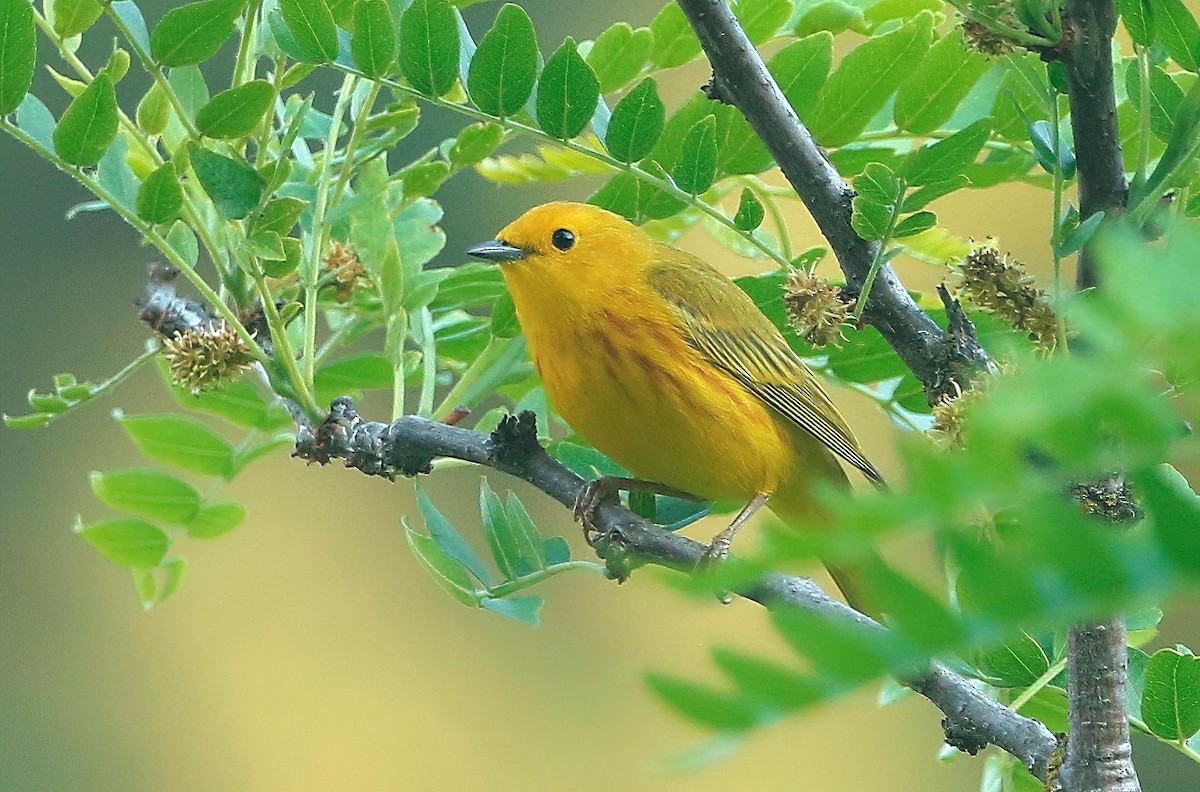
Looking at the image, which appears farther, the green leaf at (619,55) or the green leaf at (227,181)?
the green leaf at (619,55)

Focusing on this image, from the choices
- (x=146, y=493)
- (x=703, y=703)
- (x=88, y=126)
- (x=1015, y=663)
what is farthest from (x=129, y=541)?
(x=703, y=703)

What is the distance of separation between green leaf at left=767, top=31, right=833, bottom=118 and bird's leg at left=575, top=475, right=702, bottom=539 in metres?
0.45

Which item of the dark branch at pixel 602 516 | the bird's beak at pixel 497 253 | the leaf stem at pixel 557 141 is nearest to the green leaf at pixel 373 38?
the leaf stem at pixel 557 141

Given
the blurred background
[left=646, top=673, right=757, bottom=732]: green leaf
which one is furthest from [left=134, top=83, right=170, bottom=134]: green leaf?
the blurred background

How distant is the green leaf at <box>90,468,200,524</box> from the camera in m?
1.84

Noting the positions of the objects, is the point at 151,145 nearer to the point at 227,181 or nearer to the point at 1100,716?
the point at 227,181

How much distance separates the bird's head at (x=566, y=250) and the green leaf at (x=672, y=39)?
28 centimetres

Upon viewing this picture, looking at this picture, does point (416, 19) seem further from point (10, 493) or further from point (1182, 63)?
point (10, 493)

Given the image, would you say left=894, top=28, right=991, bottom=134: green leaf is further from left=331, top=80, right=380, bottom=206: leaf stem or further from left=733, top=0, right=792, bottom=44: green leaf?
left=331, top=80, right=380, bottom=206: leaf stem

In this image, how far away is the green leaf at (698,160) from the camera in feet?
4.18

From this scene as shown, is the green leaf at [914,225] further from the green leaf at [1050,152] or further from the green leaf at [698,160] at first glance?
the green leaf at [698,160]

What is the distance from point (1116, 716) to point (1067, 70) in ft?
1.48

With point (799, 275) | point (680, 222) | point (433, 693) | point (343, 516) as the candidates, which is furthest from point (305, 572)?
point (799, 275)

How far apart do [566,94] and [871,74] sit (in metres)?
0.31
